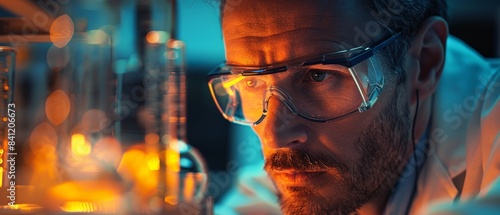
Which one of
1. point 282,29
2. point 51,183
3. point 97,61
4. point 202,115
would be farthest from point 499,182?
point 202,115

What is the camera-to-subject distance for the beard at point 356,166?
1.16 m

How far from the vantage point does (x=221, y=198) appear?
6.21ft

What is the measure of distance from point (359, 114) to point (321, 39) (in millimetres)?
178

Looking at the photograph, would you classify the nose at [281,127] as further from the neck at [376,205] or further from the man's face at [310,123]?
the neck at [376,205]

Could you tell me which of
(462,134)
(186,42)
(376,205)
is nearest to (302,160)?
(376,205)

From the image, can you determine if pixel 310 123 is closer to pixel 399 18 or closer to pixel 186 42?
pixel 399 18

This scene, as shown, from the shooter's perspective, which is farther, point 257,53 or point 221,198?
point 221,198

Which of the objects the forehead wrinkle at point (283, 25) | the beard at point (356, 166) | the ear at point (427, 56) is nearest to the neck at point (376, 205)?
the beard at point (356, 166)

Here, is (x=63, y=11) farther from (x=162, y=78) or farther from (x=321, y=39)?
(x=321, y=39)

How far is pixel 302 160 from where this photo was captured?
1152 millimetres

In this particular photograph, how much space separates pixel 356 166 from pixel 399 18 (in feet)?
1.05

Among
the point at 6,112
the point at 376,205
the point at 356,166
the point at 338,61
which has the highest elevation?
the point at 338,61

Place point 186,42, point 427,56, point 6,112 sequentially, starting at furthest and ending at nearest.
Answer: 1. point 186,42
2. point 427,56
3. point 6,112

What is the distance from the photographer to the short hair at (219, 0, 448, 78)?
1.23 meters
